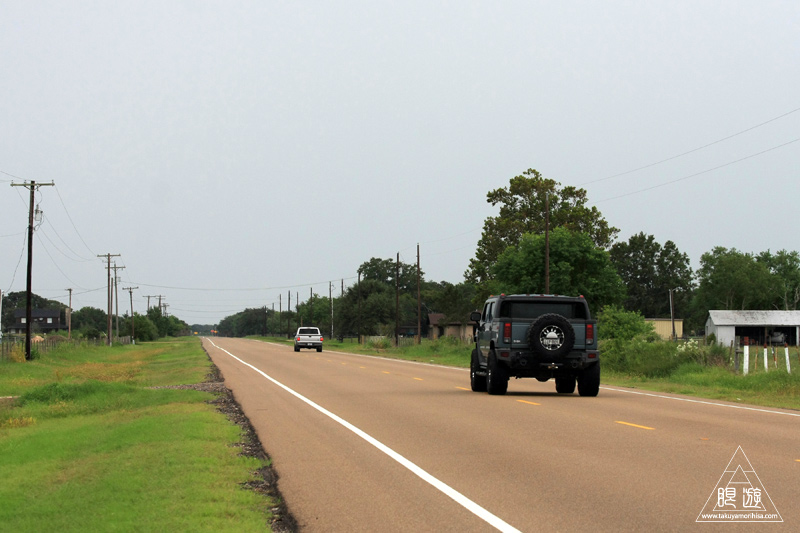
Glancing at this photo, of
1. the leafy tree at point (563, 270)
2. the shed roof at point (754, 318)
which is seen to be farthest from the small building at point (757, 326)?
the leafy tree at point (563, 270)

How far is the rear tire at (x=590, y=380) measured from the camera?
2205 centimetres

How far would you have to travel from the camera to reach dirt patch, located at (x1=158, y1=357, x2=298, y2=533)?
8.03 m

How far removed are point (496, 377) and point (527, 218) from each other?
5717cm

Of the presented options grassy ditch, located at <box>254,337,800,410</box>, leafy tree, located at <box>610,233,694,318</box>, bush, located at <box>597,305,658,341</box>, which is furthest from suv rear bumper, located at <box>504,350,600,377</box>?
leafy tree, located at <box>610,233,694,318</box>

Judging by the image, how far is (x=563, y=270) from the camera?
64188 mm

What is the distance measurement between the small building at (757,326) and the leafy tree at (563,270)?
3105 centimetres

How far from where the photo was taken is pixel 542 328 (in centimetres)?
2117

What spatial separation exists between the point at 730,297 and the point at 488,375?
340 ft

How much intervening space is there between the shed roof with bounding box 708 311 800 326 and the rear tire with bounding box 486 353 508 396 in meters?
77.7

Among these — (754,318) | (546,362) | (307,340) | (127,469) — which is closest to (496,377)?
(546,362)

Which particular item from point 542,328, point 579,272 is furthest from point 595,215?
point 542,328

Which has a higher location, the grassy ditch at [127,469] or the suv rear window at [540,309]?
the suv rear window at [540,309]

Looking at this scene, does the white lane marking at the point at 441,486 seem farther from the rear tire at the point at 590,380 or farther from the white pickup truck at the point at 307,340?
the white pickup truck at the point at 307,340

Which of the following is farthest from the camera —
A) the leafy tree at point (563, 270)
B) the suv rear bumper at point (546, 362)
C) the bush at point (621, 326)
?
the leafy tree at point (563, 270)
